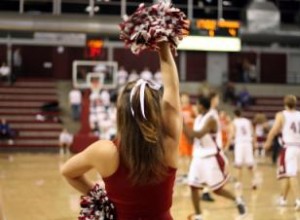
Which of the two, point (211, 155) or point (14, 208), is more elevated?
point (211, 155)

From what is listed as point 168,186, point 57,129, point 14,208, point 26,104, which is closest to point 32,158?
point 57,129

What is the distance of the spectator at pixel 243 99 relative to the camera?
24.1 meters

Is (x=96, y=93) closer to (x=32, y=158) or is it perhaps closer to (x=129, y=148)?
(x=32, y=158)

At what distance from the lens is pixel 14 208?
8406mm

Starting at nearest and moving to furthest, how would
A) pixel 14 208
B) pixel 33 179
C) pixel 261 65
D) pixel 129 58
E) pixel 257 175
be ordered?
1. pixel 14 208
2. pixel 33 179
3. pixel 257 175
4. pixel 129 58
5. pixel 261 65

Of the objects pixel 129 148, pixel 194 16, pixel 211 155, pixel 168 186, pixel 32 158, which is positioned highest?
pixel 194 16

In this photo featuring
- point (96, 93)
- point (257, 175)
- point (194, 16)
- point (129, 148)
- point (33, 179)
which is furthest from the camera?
point (194, 16)

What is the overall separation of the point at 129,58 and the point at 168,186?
25.9m

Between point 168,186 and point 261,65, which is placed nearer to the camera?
point 168,186

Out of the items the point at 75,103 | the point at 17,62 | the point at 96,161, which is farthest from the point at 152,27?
the point at 17,62

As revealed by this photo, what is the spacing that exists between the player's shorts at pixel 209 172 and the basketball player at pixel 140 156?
4.80m

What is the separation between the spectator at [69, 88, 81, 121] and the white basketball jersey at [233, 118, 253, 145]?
429 inches

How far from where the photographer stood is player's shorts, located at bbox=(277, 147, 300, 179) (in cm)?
874

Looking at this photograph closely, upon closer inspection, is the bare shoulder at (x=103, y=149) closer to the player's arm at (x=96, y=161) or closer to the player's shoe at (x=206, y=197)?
the player's arm at (x=96, y=161)
